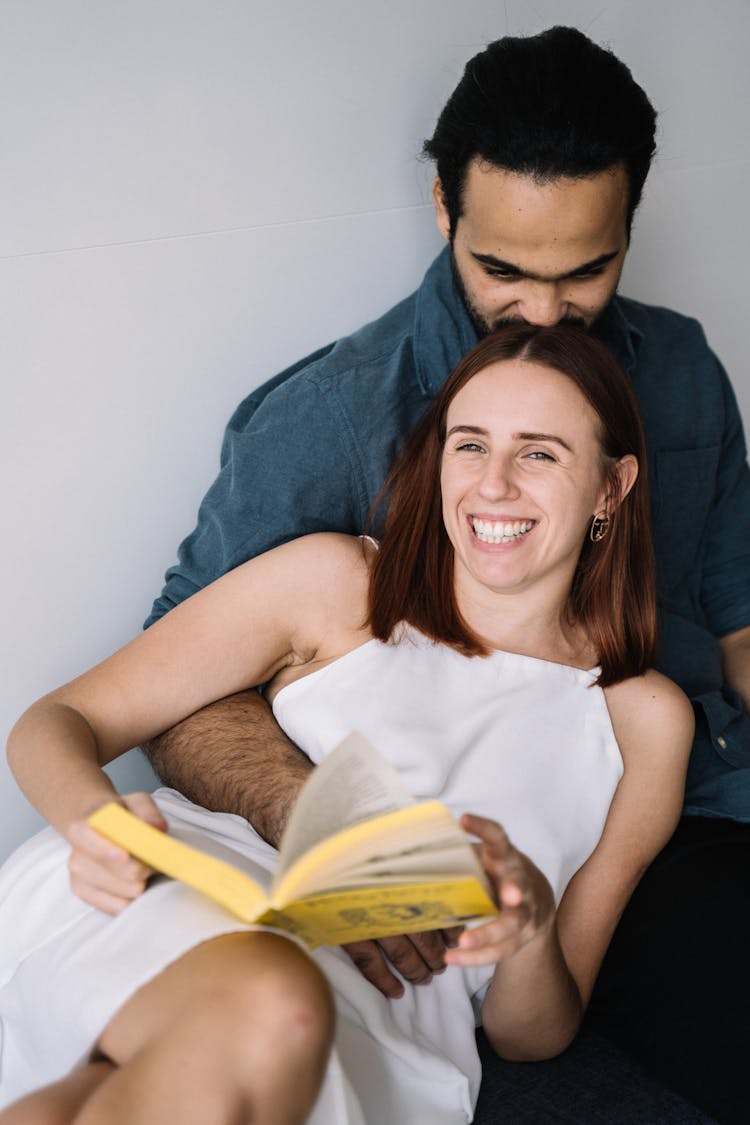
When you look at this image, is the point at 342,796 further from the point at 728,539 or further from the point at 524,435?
the point at 728,539

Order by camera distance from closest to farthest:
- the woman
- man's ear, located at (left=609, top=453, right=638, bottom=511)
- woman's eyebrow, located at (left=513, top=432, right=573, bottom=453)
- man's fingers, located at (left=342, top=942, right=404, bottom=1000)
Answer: the woman, man's fingers, located at (left=342, top=942, right=404, bottom=1000), woman's eyebrow, located at (left=513, top=432, right=573, bottom=453), man's ear, located at (left=609, top=453, right=638, bottom=511)

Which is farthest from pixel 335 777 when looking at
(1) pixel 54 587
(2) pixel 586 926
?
(1) pixel 54 587

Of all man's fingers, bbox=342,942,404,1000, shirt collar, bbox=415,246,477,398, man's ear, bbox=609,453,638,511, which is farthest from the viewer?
shirt collar, bbox=415,246,477,398

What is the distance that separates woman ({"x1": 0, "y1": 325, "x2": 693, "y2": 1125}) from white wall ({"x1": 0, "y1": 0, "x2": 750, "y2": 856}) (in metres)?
0.39

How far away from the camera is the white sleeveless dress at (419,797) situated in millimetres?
1307

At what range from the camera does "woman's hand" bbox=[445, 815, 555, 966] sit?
1.23 meters

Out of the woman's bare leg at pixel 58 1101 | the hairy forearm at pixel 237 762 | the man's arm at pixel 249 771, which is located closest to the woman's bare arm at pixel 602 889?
the man's arm at pixel 249 771

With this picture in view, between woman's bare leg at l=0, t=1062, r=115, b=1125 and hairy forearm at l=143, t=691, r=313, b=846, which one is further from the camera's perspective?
hairy forearm at l=143, t=691, r=313, b=846

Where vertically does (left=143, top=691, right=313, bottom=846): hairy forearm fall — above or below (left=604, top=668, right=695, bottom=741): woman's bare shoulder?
above

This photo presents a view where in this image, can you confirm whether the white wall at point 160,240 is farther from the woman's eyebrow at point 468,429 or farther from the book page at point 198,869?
the book page at point 198,869

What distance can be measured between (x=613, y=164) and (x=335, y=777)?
136cm

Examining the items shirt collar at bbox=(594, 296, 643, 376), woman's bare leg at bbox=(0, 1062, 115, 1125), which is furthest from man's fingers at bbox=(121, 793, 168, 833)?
shirt collar at bbox=(594, 296, 643, 376)

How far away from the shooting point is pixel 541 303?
6.79 feet

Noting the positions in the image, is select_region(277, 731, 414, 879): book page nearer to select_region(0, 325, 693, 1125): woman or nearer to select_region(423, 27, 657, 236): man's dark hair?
select_region(0, 325, 693, 1125): woman
